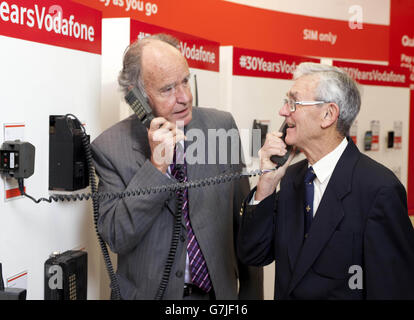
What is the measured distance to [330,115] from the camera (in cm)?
182

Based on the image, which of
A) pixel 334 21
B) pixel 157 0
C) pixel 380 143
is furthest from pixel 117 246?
pixel 334 21

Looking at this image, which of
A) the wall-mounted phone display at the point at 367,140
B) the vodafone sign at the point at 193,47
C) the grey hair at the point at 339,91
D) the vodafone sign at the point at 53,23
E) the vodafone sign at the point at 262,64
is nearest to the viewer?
the vodafone sign at the point at 53,23

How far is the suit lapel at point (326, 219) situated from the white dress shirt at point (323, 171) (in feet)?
0.20

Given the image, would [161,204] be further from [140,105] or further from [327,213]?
[327,213]

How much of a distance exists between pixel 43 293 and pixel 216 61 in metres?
2.02

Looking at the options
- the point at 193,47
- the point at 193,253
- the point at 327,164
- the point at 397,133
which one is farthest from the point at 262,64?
the point at 397,133

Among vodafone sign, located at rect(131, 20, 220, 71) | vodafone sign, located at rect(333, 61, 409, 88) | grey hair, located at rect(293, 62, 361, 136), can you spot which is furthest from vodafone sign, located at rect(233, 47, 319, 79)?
grey hair, located at rect(293, 62, 361, 136)

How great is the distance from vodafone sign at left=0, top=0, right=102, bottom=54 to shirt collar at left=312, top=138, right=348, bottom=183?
1.04 metres

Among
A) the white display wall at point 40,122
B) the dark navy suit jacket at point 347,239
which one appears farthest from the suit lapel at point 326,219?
the white display wall at point 40,122

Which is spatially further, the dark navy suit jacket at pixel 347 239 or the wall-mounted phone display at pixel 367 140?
the wall-mounted phone display at pixel 367 140

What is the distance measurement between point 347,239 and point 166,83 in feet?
2.83

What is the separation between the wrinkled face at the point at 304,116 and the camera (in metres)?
1.83

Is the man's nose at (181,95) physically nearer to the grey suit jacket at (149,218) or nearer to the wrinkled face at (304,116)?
the grey suit jacket at (149,218)
